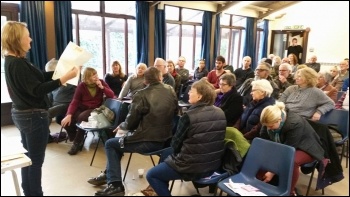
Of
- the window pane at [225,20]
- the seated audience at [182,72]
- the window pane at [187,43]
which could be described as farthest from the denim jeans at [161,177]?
the window pane at [225,20]

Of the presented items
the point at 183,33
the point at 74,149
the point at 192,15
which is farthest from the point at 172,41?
the point at 74,149

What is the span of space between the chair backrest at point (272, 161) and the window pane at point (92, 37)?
12.7 feet

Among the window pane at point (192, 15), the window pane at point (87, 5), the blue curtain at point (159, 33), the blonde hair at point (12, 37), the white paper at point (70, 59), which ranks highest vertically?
the window pane at point (192, 15)

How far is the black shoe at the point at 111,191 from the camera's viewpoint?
211 cm

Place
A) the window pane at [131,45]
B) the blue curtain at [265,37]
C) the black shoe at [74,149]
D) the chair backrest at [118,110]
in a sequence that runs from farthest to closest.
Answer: the blue curtain at [265,37]
the window pane at [131,45]
the black shoe at [74,149]
the chair backrest at [118,110]

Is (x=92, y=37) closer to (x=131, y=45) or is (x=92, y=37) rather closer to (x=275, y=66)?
(x=131, y=45)

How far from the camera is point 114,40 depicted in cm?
564

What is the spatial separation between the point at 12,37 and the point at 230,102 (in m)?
1.84

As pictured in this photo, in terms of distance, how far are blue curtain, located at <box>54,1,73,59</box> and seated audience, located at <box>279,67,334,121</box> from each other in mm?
3624

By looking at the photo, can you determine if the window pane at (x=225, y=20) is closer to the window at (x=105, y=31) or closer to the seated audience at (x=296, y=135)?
the window at (x=105, y=31)

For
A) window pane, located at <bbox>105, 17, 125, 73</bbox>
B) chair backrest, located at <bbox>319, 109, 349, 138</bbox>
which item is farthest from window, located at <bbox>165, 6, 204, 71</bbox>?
chair backrest, located at <bbox>319, 109, 349, 138</bbox>

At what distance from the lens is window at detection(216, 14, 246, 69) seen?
8.03 metres

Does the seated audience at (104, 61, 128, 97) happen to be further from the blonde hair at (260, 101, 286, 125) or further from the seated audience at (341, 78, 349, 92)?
the seated audience at (341, 78, 349, 92)

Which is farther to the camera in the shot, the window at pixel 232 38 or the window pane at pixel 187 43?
the window at pixel 232 38
